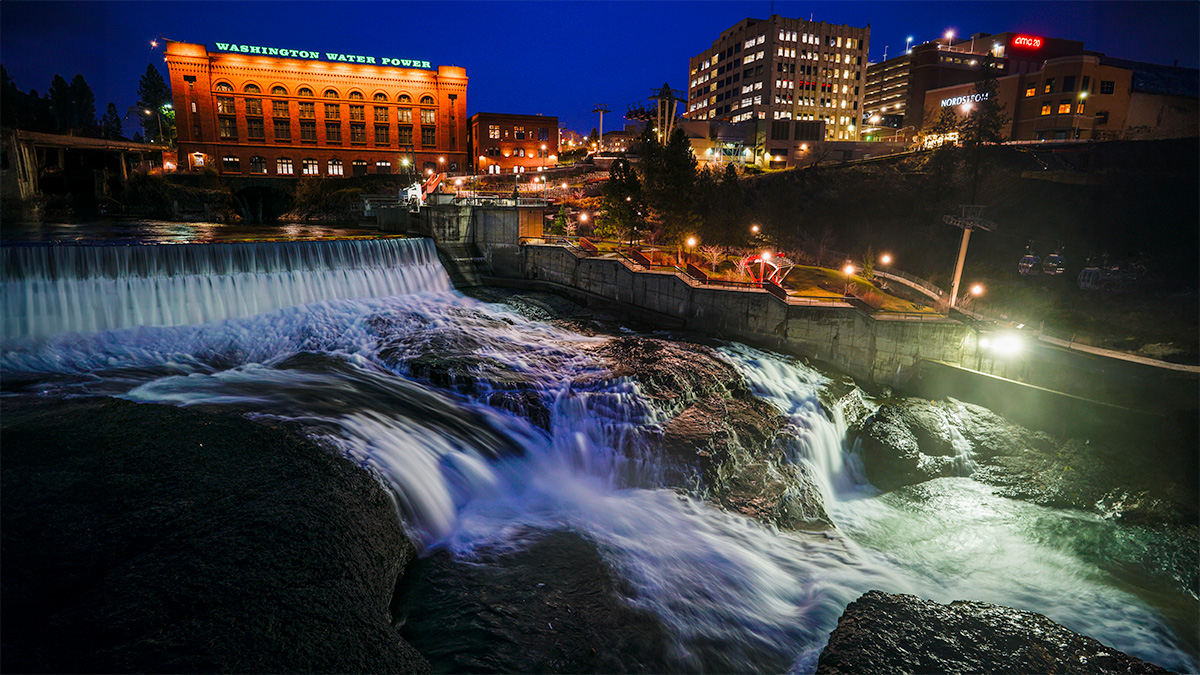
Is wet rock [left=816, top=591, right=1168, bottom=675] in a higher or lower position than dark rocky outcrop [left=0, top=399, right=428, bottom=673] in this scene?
lower

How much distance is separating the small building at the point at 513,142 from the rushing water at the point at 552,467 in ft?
229

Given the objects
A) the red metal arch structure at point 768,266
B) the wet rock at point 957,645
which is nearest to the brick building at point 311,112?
the red metal arch structure at point 768,266

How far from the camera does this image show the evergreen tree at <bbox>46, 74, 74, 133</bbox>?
8738 cm

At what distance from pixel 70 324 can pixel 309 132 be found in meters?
62.9

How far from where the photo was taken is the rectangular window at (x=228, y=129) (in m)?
67.9

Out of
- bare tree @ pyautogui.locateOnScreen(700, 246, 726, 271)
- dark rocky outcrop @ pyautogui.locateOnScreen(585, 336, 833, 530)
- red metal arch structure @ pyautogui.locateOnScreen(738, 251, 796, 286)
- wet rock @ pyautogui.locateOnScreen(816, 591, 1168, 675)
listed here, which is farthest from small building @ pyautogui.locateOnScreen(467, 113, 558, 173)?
wet rock @ pyautogui.locateOnScreen(816, 591, 1168, 675)

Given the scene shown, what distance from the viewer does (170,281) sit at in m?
19.9

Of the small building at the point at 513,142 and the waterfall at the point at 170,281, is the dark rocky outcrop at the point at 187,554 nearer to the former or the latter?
the waterfall at the point at 170,281

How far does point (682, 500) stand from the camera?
42.3 ft

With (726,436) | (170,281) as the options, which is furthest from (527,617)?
(170,281)

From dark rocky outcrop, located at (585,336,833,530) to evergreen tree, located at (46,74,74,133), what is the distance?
113853mm

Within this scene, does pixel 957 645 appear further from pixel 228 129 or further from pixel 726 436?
pixel 228 129

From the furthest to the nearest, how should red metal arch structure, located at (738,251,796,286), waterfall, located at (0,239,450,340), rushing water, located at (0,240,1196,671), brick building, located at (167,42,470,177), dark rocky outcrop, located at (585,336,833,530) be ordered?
brick building, located at (167,42,470,177) < red metal arch structure, located at (738,251,796,286) < waterfall, located at (0,239,450,340) < dark rocky outcrop, located at (585,336,833,530) < rushing water, located at (0,240,1196,671)

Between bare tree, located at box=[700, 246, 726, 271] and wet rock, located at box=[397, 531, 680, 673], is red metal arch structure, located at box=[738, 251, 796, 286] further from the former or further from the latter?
wet rock, located at box=[397, 531, 680, 673]
